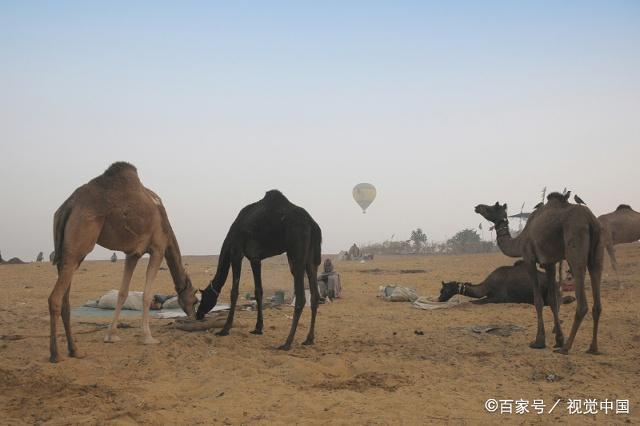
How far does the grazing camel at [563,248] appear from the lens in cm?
782

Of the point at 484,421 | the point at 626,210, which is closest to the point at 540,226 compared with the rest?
the point at 484,421

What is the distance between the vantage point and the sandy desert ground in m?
5.05

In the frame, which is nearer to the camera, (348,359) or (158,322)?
(348,359)

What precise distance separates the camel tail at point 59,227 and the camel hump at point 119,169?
82 cm

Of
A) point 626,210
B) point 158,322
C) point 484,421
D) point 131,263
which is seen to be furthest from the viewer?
point 626,210

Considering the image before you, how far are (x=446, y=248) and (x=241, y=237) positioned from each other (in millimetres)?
55605

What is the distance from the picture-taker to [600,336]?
929 cm

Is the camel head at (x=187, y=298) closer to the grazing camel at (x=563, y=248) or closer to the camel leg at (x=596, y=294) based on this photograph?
the grazing camel at (x=563, y=248)

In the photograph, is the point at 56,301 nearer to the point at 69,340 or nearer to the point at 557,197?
the point at 69,340

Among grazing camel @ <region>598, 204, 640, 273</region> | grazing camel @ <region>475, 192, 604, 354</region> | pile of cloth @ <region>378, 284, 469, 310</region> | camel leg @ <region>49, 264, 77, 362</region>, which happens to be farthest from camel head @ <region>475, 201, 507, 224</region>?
grazing camel @ <region>598, 204, 640, 273</region>

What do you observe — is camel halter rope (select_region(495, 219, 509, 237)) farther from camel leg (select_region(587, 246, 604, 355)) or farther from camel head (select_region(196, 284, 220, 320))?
camel head (select_region(196, 284, 220, 320))

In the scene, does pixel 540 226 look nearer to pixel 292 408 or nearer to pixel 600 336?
pixel 600 336

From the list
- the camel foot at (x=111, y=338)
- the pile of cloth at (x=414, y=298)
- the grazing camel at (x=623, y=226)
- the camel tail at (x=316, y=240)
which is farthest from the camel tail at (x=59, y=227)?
the grazing camel at (x=623, y=226)

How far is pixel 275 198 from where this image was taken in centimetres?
925
